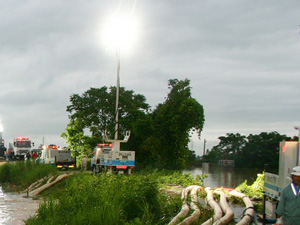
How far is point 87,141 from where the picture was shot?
162ft

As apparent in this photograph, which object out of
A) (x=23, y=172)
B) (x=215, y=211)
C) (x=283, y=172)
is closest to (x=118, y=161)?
(x=23, y=172)

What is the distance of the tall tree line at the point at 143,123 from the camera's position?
99.9ft

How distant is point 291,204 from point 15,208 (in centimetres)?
1434

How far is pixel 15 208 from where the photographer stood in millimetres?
20031

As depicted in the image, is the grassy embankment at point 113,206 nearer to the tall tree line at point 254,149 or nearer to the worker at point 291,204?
the worker at point 291,204

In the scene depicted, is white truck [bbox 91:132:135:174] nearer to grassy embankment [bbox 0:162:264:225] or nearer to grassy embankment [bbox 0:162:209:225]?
grassy embankment [bbox 0:162:209:225]

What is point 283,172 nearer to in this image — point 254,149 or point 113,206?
point 113,206

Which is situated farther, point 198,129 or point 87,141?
point 87,141

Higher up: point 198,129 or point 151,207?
point 198,129

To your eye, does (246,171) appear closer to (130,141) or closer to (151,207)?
(130,141)

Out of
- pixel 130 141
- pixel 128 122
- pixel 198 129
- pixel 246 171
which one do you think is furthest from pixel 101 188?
pixel 128 122

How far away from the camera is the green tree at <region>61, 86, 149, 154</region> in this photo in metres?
50.0

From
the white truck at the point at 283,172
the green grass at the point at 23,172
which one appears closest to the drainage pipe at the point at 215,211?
the white truck at the point at 283,172

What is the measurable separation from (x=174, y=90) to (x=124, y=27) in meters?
6.82
